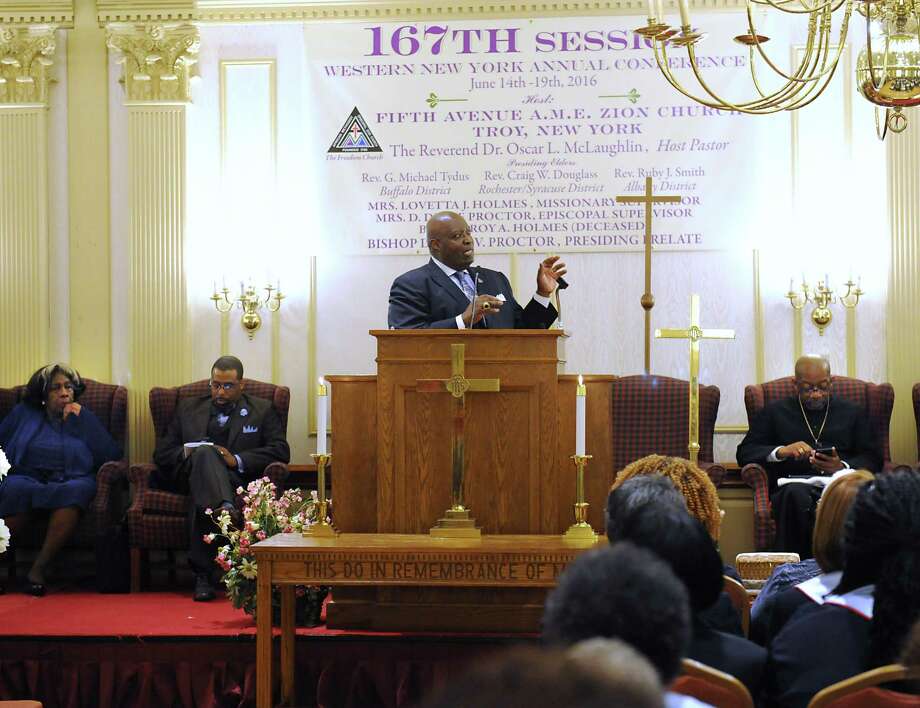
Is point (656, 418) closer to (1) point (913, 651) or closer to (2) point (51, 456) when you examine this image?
(2) point (51, 456)

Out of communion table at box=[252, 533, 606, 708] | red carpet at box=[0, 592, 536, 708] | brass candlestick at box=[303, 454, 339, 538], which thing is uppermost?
brass candlestick at box=[303, 454, 339, 538]

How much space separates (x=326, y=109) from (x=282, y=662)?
15.5 ft

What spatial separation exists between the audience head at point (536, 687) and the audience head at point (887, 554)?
157 cm

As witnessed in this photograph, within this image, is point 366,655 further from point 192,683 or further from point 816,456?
point 816,456

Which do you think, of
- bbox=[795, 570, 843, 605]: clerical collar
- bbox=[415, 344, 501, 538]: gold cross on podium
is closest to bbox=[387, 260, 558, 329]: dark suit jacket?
bbox=[415, 344, 501, 538]: gold cross on podium

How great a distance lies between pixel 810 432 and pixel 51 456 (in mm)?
4546

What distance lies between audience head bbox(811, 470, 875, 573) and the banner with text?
5520mm

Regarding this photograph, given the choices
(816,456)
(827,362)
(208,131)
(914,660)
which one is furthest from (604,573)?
(208,131)

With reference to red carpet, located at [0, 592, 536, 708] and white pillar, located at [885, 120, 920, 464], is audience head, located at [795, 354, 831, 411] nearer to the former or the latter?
white pillar, located at [885, 120, 920, 464]

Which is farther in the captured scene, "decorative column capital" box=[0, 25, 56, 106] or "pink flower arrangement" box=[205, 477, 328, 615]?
"decorative column capital" box=[0, 25, 56, 106]

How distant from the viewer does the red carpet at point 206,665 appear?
5.07 m

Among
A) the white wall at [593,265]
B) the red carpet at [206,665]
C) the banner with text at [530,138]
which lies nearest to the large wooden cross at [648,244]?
the white wall at [593,265]

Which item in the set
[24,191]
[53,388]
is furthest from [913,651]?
[24,191]

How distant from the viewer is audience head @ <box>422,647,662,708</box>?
3.73 ft
